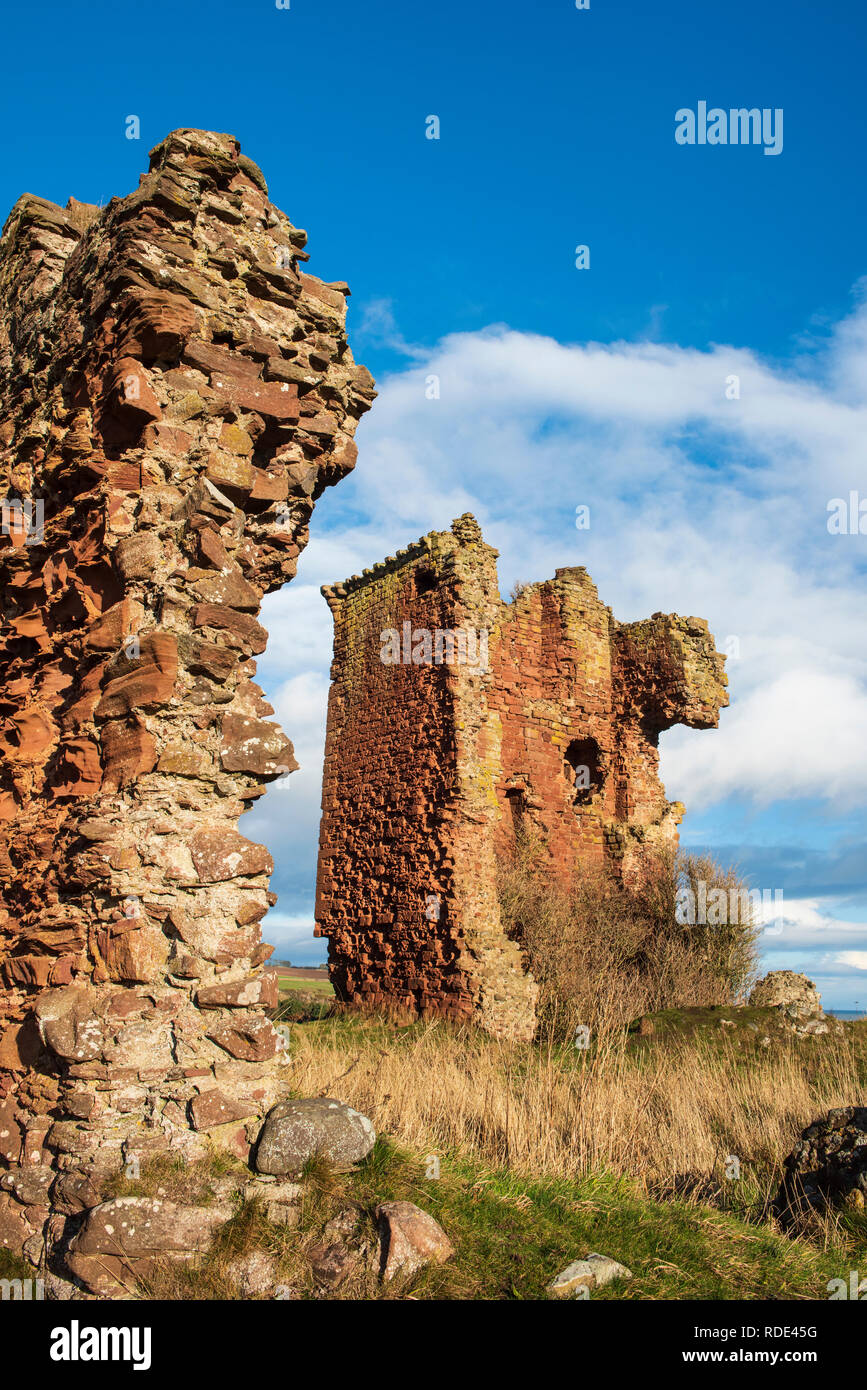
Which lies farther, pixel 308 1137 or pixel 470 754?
pixel 470 754

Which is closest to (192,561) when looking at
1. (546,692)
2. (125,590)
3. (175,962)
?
(125,590)

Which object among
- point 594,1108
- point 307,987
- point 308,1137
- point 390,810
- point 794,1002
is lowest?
point 307,987

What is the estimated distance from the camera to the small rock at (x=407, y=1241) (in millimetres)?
3008

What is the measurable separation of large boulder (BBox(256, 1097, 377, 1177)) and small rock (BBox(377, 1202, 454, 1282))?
32 centimetres

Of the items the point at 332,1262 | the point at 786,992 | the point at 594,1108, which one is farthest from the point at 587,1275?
the point at 786,992

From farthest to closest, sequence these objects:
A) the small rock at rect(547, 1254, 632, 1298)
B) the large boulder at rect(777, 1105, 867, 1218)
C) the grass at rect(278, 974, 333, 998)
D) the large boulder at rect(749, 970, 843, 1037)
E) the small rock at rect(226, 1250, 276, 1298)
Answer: the grass at rect(278, 974, 333, 998) → the large boulder at rect(749, 970, 843, 1037) → the large boulder at rect(777, 1105, 867, 1218) → the small rock at rect(547, 1254, 632, 1298) → the small rock at rect(226, 1250, 276, 1298)

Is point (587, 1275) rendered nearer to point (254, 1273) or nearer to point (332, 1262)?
point (332, 1262)

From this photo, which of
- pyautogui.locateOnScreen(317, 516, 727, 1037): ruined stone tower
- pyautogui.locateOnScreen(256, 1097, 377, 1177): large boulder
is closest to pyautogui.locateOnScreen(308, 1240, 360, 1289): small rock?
pyautogui.locateOnScreen(256, 1097, 377, 1177): large boulder

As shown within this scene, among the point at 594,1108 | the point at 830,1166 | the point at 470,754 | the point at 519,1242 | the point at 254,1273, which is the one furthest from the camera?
the point at 470,754

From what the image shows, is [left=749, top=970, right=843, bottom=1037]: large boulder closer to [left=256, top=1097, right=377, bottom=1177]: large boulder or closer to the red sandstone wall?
the red sandstone wall

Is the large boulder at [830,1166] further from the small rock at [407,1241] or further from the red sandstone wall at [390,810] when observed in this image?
the red sandstone wall at [390,810]

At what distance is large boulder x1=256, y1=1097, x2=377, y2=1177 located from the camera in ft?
11.2

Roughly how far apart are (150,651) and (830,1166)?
4.56 m

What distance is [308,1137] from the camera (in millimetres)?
3500
